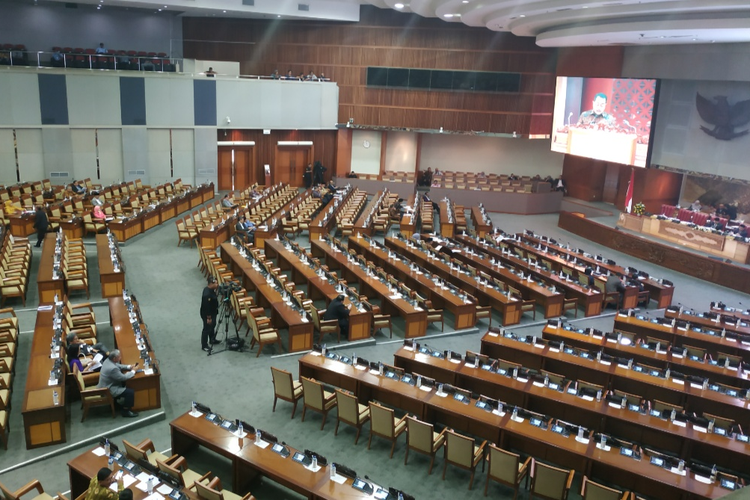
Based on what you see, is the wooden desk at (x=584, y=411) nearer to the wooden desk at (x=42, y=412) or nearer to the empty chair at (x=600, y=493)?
the empty chair at (x=600, y=493)

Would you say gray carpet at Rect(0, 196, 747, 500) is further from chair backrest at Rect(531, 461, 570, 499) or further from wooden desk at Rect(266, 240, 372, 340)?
chair backrest at Rect(531, 461, 570, 499)

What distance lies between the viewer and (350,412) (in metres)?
7.91

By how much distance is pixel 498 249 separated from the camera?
16875 millimetres

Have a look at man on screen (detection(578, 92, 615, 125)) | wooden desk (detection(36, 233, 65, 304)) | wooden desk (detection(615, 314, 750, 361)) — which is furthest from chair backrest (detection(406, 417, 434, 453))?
man on screen (detection(578, 92, 615, 125))

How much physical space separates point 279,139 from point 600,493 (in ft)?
75.1

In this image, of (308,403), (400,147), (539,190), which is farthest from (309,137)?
(308,403)

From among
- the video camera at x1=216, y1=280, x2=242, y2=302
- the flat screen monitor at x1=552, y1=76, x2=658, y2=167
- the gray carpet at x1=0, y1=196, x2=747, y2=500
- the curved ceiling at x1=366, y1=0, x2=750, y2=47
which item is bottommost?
the gray carpet at x1=0, y1=196, x2=747, y2=500

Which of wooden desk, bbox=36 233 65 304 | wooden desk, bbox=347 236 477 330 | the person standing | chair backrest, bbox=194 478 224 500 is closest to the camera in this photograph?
chair backrest, bbox=194 478 224 500

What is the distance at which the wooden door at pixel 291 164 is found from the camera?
27266mm

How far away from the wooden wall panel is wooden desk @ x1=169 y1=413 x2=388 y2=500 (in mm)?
21689

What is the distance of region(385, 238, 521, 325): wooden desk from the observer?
1252 cm

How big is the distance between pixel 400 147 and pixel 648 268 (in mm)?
14626

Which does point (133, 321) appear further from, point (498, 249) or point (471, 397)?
point (498, 249)

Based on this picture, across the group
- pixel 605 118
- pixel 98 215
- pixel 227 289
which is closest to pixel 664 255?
pixel 605 118
